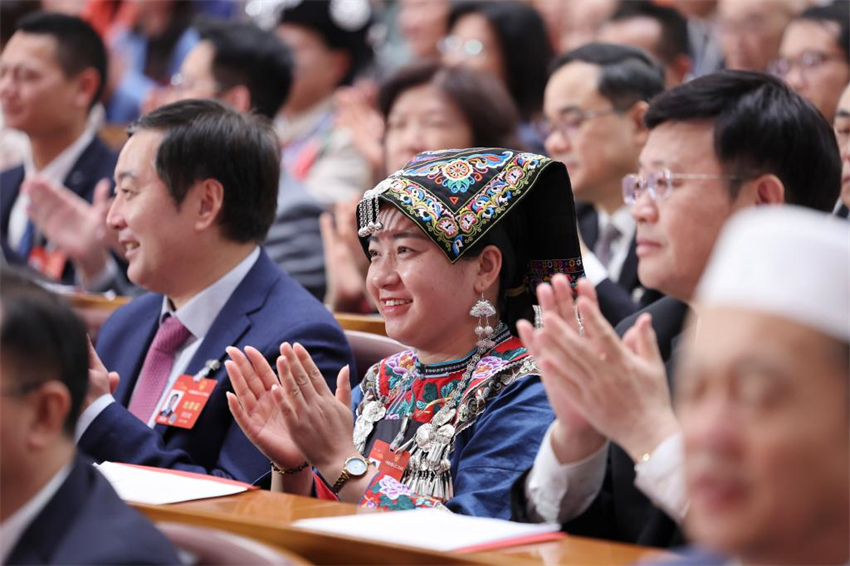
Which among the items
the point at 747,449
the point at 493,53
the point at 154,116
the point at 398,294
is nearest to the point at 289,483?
the point at 398,294

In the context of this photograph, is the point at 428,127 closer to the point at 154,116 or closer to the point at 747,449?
the point at 154,116

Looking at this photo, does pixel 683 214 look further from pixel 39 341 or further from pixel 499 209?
pixel 39 341

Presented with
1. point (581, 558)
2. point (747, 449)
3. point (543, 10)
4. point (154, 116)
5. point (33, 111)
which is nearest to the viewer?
point (747, 449)

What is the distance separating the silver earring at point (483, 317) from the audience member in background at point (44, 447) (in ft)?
2.85

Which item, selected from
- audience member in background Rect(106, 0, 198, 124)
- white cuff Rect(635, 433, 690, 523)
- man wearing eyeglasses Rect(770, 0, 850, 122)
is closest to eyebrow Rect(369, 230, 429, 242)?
white cuff Rect(635, 433, 690, 523)

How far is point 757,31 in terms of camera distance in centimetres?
500

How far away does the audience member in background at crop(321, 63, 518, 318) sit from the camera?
13.3ft

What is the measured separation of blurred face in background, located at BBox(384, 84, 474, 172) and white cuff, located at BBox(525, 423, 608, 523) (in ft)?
7.00

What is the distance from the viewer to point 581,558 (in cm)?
169

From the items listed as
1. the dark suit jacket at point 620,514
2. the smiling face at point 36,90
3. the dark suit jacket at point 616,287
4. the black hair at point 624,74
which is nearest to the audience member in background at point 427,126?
the black hair at point 624,74

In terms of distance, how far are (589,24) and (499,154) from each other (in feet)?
11.8

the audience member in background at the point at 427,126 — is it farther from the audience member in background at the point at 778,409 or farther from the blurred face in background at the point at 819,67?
the audience member in background at the point at 778,409

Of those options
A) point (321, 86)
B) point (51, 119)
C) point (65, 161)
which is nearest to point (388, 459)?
point (65, 161)

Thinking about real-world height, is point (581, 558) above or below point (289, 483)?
above
